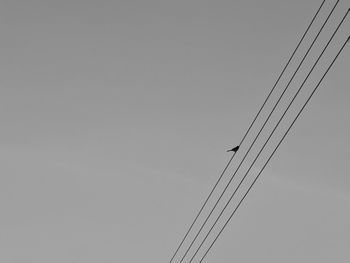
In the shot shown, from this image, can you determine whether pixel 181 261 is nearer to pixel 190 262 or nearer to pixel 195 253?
pixel 190 262

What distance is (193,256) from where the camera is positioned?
14680 millimetres

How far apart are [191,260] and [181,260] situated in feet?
1.27

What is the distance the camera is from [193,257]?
585 inches

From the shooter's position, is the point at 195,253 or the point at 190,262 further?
the point at 190,262

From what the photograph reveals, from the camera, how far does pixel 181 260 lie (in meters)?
15.3

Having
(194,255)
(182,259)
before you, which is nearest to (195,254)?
(194,255)

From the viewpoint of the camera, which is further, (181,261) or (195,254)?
(181,261)

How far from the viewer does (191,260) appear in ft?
50.5

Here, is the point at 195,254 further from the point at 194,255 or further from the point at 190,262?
the point at 190,262

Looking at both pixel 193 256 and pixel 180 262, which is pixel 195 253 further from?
pixel 180 262

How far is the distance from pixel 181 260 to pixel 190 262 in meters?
0.43

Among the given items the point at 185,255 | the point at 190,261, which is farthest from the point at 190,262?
the point at 185,255

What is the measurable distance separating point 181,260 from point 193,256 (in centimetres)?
83

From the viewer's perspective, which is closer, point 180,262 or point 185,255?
point 185,255
